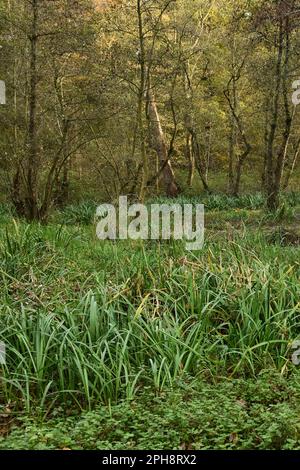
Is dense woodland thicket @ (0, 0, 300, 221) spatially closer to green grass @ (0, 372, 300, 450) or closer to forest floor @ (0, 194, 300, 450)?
forest floor @ (0, 194, 300, 450)

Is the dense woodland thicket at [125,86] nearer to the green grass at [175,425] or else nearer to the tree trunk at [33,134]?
the tree trunk at [33,134]

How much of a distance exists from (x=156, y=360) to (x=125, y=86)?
36.2 feet

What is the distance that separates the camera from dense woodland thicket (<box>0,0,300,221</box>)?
1053 centimetres

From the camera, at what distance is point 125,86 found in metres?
13.7

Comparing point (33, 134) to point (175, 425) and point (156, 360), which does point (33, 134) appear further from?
point (175, 425)

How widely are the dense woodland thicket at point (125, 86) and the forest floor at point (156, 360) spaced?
4.75m

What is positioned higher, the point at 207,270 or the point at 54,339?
the point at 207,270

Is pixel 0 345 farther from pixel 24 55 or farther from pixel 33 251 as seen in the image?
pixel 24 55

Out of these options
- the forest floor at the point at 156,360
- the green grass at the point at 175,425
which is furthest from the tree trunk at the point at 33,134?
the green grass at the point at 175,425

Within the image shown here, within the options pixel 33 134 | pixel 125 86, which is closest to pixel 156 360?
pixel 33 134

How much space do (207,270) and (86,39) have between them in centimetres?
745

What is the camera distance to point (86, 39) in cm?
1080

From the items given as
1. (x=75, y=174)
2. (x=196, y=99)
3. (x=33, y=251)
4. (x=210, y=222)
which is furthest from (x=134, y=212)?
(x=75, y=174)

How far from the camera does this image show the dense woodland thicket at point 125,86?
10531 millimetres
